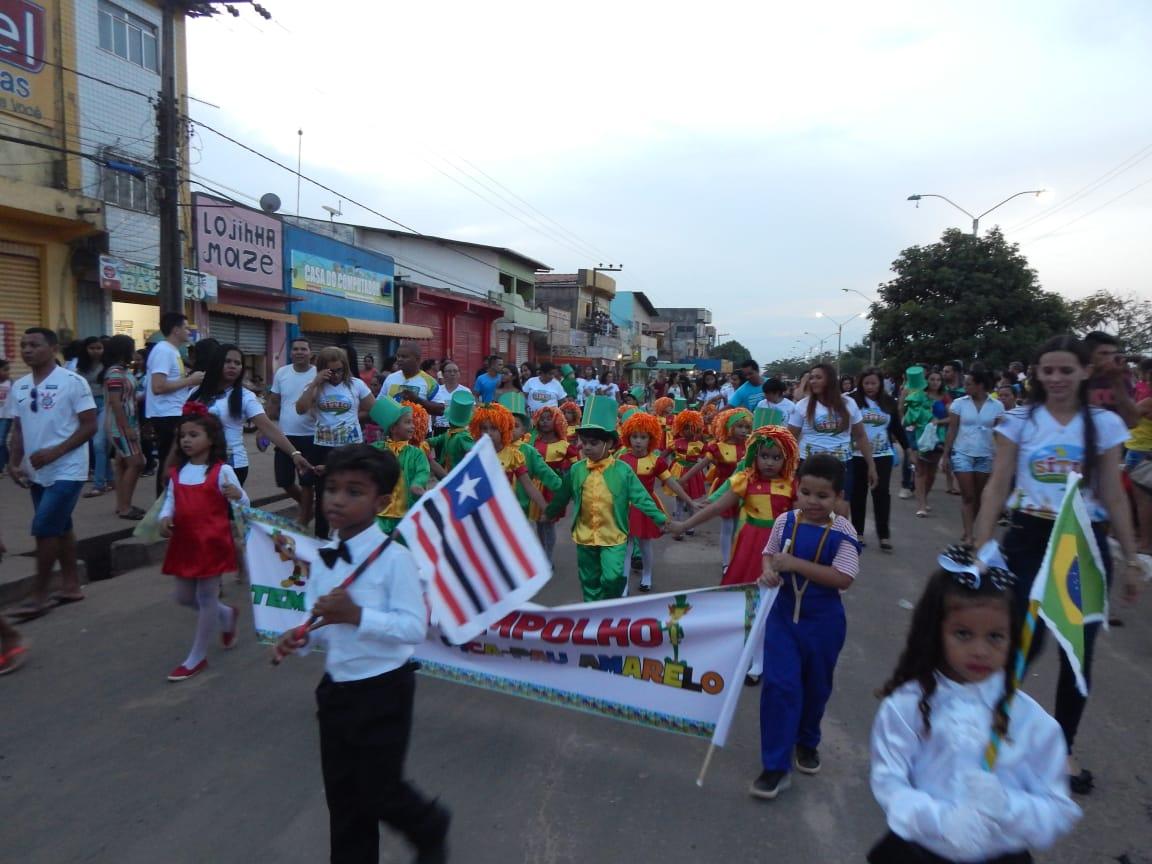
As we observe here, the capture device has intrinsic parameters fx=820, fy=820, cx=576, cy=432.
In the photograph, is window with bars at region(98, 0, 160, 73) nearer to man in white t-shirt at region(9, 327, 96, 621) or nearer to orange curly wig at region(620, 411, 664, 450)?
man in white t-shirt at region(9, 327, 96, 621)

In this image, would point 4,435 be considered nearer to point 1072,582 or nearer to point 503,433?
point 503,433

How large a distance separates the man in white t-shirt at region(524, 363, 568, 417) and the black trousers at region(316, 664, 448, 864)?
9.46 meters

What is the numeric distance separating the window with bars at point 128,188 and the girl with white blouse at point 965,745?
56.4ft

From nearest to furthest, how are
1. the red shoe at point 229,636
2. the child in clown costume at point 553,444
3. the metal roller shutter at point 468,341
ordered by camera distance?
the red shoe at point 229,636, the child in clown costume at point 553,444, the metal roller shutter at point 468,341

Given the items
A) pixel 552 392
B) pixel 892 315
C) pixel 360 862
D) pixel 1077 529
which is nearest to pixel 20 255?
pixel 552 392

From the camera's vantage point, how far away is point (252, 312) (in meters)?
19.3

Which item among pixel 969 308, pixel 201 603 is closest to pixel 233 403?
pixel 201 603

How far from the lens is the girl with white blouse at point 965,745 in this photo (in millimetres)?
1827

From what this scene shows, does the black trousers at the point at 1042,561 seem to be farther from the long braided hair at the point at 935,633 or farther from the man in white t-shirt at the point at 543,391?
the man in white t-shirt at the point at 543,391

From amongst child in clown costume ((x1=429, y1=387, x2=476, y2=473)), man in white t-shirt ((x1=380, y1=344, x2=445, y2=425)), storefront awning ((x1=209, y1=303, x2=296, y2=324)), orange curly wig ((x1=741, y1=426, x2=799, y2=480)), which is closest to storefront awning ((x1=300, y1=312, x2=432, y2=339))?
storefront awning ((x1=209, y1=303, x2=296, y2=324))

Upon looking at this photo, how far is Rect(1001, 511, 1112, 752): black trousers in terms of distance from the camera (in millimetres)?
3436

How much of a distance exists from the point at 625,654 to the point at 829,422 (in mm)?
3998

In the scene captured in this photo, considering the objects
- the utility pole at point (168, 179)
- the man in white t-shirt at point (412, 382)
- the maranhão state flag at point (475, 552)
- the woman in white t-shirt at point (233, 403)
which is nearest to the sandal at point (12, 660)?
the woman in white t-shirt at point (233, 403)

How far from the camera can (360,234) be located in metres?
34.3
